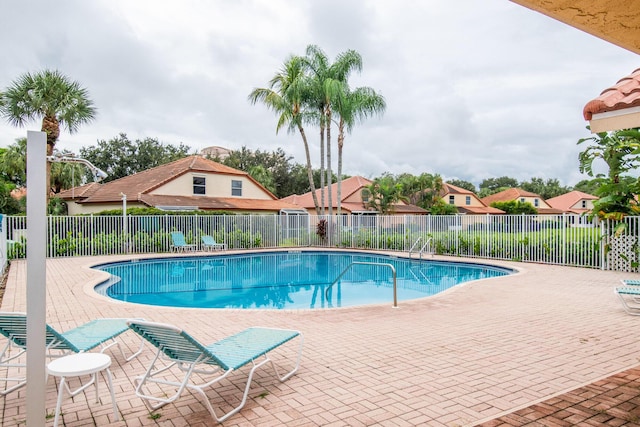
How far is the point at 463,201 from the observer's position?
52531 mm

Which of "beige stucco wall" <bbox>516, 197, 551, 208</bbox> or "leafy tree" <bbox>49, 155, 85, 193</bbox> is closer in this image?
"leafy tree" <bbox>49, 155, 85, 193</bbox>

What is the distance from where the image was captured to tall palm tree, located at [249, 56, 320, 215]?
2416 centimetres

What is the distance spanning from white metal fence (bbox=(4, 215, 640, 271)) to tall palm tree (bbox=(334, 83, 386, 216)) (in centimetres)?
263

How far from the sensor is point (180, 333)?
335cm

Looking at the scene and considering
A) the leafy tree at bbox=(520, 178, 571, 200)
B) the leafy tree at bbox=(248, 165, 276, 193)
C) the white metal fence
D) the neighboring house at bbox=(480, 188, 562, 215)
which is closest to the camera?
the white metal fence

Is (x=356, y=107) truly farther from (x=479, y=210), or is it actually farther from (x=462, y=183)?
(x=462, y=183)

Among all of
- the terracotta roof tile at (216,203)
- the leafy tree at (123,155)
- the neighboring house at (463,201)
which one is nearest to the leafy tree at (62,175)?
the terracotta roof tile at (216,203)

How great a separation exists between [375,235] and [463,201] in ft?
111

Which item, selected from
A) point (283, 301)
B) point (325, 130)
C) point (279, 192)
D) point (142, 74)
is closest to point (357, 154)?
point (279, 192)

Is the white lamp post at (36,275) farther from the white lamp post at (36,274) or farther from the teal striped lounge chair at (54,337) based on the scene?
the teal striped lounge chair at (54,337)

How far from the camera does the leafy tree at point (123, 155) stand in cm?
4419

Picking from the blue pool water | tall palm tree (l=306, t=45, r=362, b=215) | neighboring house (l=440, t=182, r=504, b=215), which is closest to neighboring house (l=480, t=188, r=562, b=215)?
neighboring house (l=440, t=182, r=504, b=215)

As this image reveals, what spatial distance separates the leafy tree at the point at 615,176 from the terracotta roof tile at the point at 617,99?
10679mm

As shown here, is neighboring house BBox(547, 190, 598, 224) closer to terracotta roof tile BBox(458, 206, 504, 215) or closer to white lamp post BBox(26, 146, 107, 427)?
terracotta roof tile BBox(458, 206, 504, 215)
